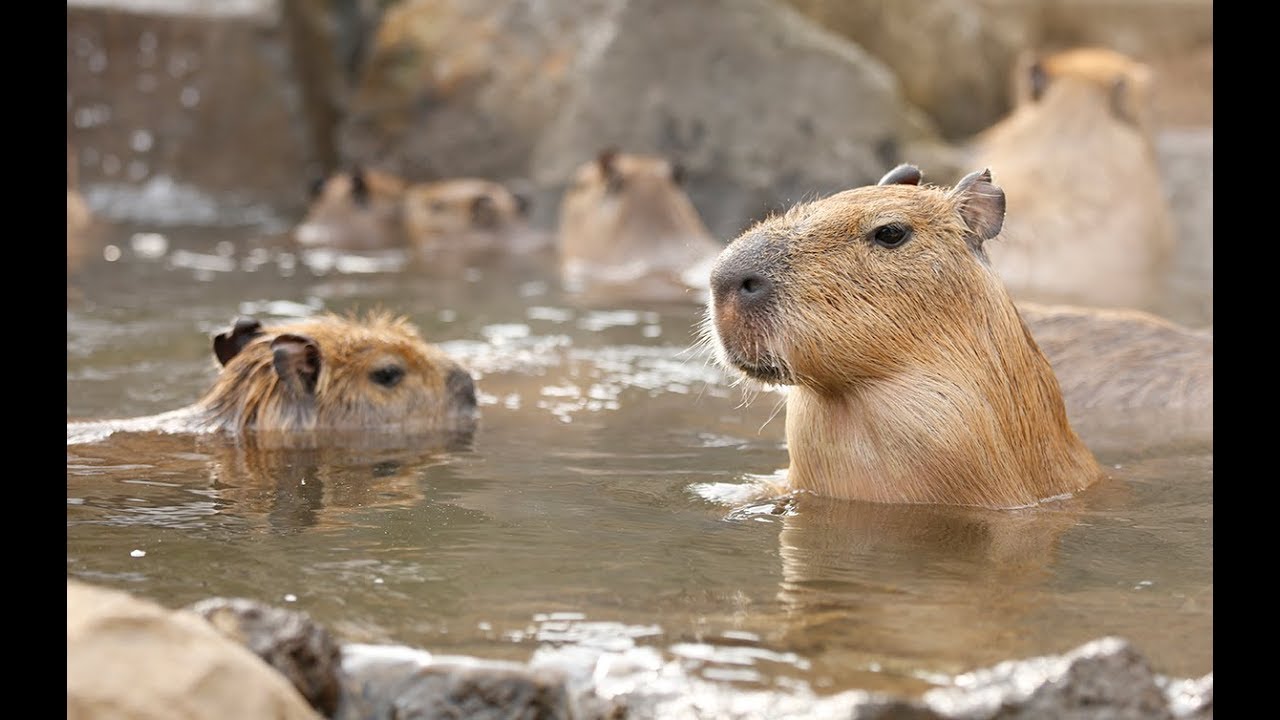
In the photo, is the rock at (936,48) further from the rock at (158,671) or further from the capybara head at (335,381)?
the rock at (158,671)

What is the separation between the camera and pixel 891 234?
409 centimetres

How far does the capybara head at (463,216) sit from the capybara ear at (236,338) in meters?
7.03

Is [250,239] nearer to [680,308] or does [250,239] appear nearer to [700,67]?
[700,67]

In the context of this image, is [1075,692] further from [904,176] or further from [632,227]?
[632,227]

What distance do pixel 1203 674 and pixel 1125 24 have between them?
13567 mm

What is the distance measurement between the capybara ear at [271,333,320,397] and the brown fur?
5.69ft

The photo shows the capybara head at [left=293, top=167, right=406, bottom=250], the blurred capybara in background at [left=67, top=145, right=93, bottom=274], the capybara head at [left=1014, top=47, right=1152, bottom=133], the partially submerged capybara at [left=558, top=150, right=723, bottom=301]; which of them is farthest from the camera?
the capybara head at [left=293, top=167, right=406, bottom=250]

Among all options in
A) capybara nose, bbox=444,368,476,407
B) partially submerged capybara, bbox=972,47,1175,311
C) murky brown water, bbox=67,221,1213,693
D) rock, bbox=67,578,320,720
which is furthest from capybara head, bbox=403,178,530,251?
rock, bbox=67,578,320,720

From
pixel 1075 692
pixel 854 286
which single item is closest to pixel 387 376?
pixel 854 286

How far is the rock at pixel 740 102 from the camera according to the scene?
1262 centimetres

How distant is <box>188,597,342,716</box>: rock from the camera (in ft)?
9.09

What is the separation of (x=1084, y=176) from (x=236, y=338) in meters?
Answer: 5.88

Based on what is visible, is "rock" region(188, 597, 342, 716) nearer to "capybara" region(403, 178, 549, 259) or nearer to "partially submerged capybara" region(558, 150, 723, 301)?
"partially submerged capybara" region(558, 150, 723, 301)

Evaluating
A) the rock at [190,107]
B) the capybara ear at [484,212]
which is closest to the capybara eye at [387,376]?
the capybara ear at [484,212]
